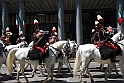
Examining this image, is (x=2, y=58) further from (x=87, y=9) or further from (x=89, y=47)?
(x=87, y=9)

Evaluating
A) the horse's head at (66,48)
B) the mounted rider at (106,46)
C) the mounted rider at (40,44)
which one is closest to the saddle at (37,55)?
the mounted rider at (40,44)

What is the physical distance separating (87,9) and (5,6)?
16139mm

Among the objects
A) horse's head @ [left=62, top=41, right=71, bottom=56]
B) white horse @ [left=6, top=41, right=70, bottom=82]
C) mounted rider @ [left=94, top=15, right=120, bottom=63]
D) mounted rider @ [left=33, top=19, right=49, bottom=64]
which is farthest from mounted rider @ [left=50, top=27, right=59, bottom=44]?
mounted rider @ [left=94, top=15, right=120, bottom=63]

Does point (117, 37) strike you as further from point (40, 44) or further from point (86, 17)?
point (86, 17)

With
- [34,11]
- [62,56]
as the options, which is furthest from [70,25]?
[62,56]

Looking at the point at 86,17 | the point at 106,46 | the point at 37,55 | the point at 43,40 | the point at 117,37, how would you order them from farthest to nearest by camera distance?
1. the point at 86,17
2. the point at 117,37
3. the point at 43,40
4. the point at 37,55
5. the point at 106,46

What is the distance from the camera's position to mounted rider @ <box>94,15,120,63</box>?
9.02 m

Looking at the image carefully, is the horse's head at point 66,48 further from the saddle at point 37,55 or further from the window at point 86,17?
the window at point 86,17

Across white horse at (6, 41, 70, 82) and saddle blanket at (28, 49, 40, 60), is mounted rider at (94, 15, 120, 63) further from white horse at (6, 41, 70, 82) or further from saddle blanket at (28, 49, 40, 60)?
saddle blanket at (28, 49, 40, 60)

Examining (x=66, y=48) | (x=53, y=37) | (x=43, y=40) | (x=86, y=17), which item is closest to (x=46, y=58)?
(x=43, y=40)

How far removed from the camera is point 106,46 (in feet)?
30.2

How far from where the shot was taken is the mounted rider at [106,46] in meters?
9.02

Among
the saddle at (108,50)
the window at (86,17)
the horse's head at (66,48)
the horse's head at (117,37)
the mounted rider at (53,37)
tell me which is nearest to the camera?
the saddle at (108,50)

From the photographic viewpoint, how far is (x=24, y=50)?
9.84 m
